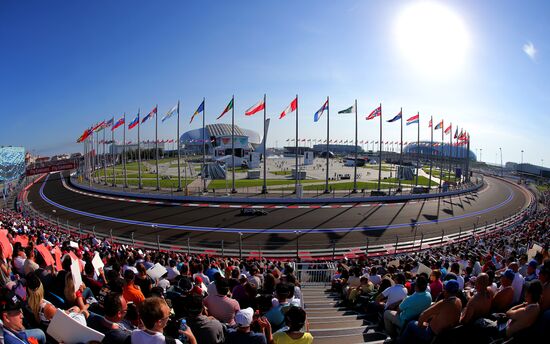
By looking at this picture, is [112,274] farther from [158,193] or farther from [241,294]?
[158,193]

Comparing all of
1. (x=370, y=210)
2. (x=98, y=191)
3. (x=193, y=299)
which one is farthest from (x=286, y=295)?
(x=98, y=191)

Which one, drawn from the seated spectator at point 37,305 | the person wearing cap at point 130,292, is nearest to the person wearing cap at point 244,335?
the person wearing cap at point 130,292

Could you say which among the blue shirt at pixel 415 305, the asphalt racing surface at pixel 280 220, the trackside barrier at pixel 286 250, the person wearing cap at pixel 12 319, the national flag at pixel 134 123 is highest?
the national flag at pixel 134 123

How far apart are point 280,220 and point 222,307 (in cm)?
2481

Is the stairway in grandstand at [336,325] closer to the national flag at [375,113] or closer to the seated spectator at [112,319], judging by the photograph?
the seated spectator at [112,319]

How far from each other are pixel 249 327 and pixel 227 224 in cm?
2468

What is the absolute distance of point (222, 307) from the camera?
4918 mm

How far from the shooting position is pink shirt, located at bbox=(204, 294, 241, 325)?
4898mm

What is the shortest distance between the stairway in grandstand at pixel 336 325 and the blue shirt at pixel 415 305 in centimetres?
85

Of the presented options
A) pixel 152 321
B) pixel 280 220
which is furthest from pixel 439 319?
pixel 280 220

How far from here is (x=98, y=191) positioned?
47.4 m

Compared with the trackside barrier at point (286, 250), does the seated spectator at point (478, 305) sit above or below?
above

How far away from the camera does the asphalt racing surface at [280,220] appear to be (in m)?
24.2

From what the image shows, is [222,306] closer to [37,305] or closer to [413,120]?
[37,305]
